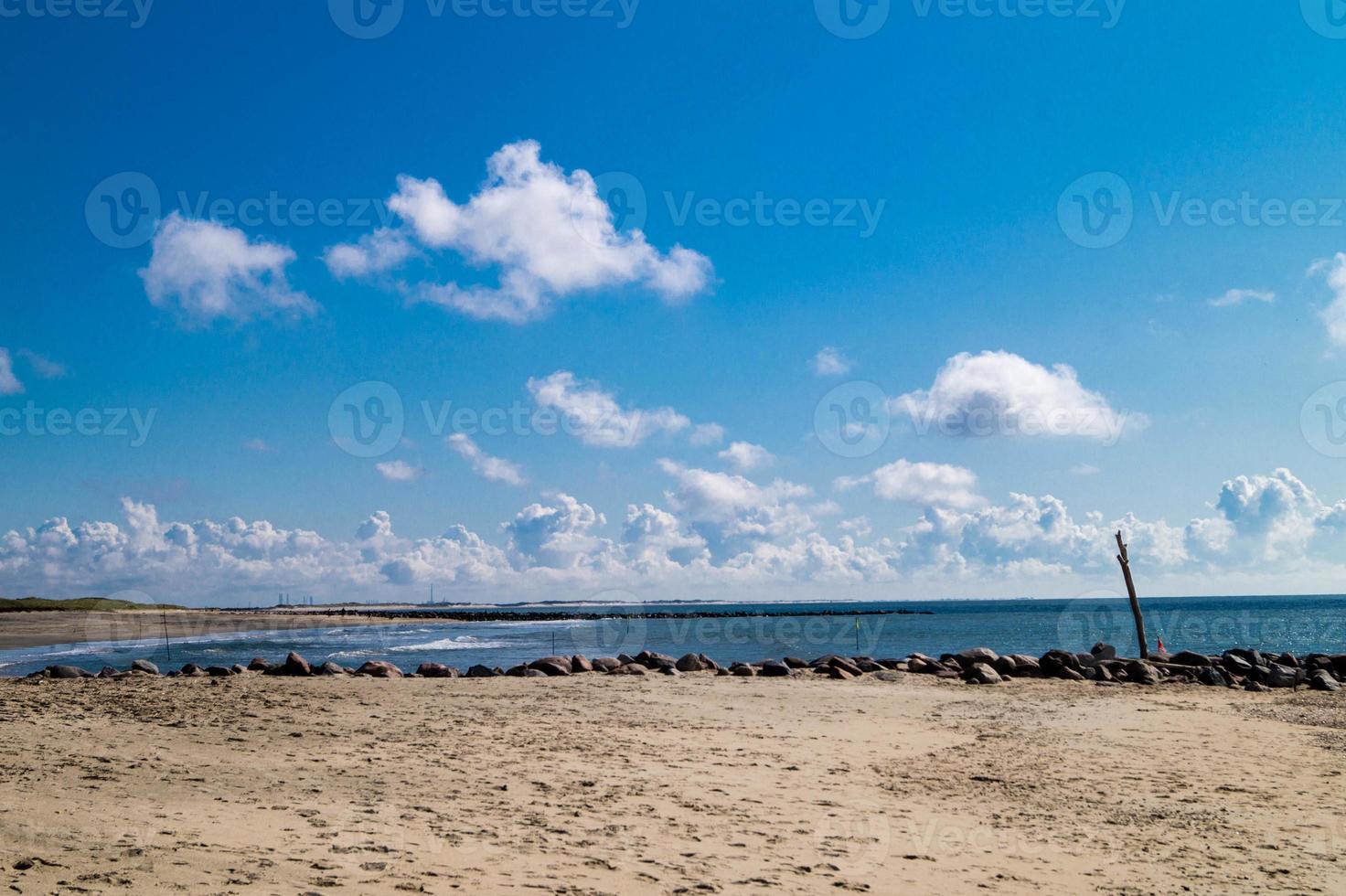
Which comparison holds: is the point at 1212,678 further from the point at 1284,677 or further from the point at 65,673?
the point at 65,673

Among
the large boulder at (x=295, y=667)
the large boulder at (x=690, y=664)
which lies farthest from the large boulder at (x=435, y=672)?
the large boulder at (x=690, y=664)

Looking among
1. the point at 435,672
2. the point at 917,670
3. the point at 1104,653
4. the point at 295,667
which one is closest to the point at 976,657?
the point at 917,670

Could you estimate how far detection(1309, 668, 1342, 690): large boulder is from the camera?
22.5 m

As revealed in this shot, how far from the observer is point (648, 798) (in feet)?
31.6

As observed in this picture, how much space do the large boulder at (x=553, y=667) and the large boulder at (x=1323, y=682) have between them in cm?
2028

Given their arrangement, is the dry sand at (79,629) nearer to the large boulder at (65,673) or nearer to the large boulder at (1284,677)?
the large boulder at (65,673)

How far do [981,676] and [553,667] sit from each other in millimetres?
12076

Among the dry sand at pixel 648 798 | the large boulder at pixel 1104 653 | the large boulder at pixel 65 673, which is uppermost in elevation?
the dry sand at pixel 648 798

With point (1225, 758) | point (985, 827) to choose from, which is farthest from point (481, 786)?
point (1225, 758)

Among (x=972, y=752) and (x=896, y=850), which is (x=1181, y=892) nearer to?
(x=896, y=850)

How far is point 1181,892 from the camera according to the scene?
23.9ft

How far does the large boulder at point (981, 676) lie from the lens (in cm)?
2344

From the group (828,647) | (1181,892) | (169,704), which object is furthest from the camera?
(828,647)

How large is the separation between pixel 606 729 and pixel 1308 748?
11.4m
